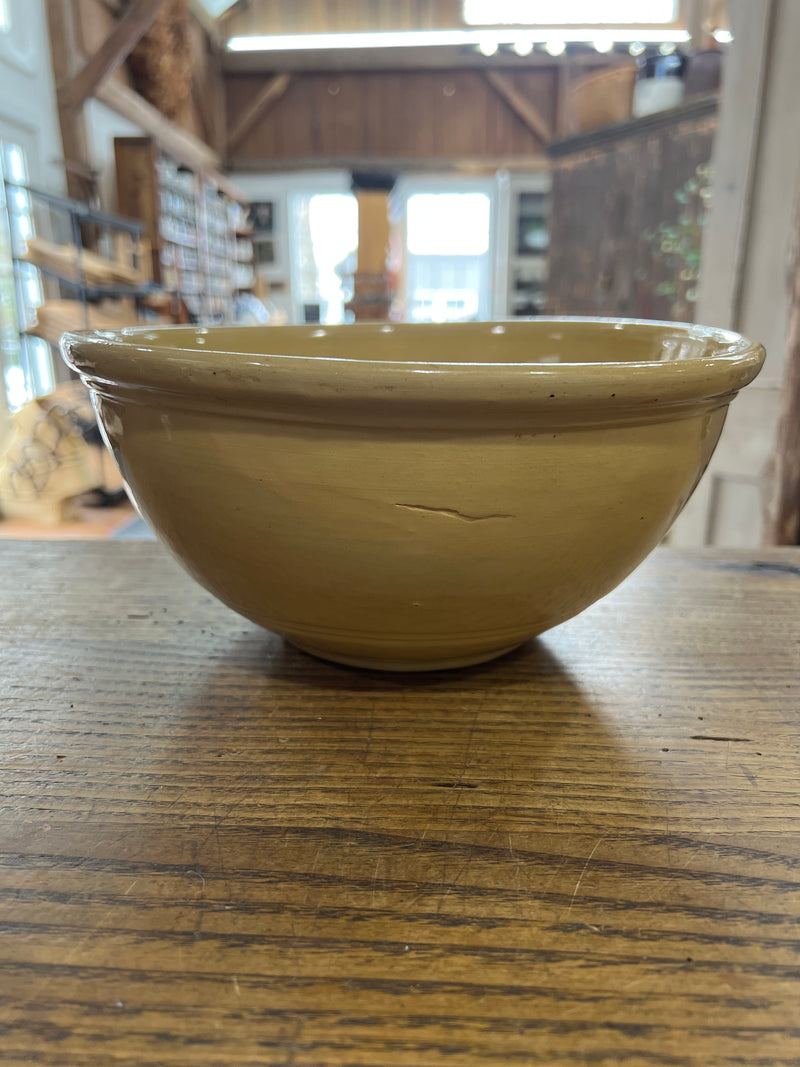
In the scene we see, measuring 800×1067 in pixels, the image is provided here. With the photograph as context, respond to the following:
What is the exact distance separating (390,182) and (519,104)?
2732mm

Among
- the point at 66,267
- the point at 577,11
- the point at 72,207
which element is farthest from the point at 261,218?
the point at 72,207

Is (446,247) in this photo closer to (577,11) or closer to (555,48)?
(555,48)

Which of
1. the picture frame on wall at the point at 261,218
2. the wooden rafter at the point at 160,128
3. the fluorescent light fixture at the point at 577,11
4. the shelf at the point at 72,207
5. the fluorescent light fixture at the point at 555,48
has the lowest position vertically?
the shelf at the point at 72,207

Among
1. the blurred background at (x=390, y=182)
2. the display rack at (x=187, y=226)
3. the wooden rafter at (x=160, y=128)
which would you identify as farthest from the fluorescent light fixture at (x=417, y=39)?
the display rack at (x=187, y=226)

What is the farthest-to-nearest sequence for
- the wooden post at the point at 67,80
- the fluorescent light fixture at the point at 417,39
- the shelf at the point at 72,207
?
1. the fluorescent light fixture at the point at 417,39
2. the wooden post at the point at 67,80
3. the shelf at the point at 72,207

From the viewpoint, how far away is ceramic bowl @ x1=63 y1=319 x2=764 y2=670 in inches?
11.1

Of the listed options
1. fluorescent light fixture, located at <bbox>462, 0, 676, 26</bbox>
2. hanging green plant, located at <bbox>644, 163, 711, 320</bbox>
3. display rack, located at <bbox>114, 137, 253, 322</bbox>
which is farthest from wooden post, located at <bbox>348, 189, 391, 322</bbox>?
fluorescent light fixture, located at <bbox>462, 0, 676, 26</bbox>

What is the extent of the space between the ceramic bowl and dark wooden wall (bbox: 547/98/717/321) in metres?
1.68

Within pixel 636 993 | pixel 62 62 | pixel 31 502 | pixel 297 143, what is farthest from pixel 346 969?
pixel 297 143

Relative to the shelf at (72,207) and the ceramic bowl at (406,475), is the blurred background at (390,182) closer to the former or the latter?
the shelf at (72,207)

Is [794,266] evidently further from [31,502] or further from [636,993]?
[31,502]

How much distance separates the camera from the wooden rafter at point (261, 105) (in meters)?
5.83

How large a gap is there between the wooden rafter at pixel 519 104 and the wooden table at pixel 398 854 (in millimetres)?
6129

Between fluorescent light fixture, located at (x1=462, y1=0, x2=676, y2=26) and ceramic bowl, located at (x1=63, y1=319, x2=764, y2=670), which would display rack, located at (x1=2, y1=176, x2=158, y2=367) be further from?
fluorescent light fixture, located at (x1=462, y1=0, x2=676, y2=26)
